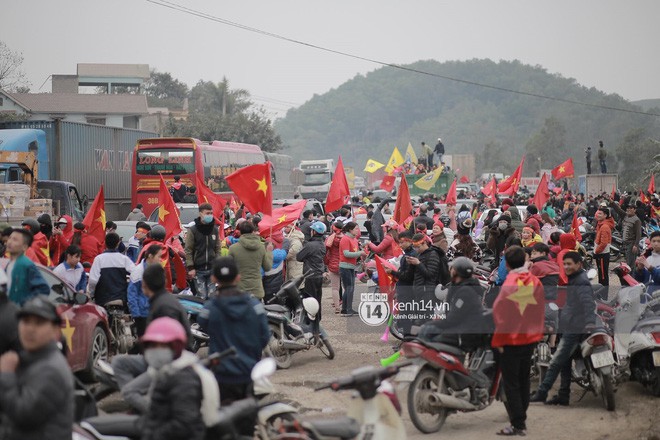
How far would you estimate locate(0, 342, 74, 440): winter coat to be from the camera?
4.99 meters

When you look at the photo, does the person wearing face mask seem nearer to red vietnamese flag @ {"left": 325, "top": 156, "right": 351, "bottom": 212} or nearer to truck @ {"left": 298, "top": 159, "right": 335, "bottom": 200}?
red vietnamese flag @ {"left": 325, "top": 156, "right": 351, "bottom": 212}

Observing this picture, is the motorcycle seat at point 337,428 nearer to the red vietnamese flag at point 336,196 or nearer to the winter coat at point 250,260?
the winter coat at point 250,260

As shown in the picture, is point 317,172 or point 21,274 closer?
point 21,274

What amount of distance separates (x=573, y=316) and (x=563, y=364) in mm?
505

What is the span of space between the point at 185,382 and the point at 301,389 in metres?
5.67

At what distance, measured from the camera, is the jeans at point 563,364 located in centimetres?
1011

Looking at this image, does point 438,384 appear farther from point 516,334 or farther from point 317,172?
point 317,172

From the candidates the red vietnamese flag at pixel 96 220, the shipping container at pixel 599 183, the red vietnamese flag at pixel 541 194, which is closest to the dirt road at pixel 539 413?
the red vietnamese flag at pixel 96 220

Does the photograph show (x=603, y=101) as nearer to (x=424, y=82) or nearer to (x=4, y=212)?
(x=424, y=82)

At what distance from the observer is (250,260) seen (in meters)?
12.4

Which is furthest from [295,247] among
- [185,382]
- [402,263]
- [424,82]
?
[424,82]

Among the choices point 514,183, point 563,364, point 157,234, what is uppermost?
point 514,183

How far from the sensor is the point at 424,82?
198250mm

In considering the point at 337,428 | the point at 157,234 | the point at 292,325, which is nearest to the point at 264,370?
the point at 337,428
